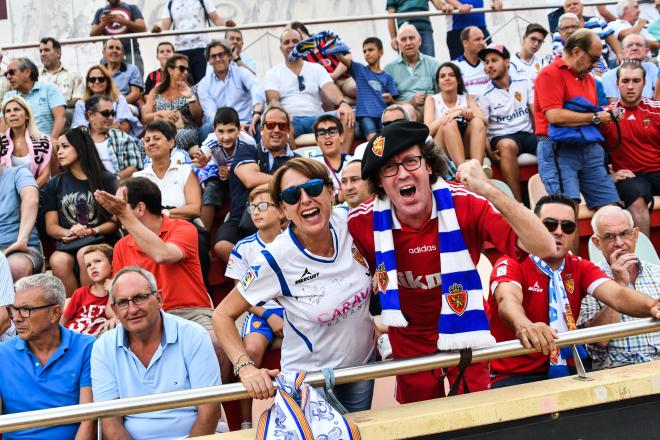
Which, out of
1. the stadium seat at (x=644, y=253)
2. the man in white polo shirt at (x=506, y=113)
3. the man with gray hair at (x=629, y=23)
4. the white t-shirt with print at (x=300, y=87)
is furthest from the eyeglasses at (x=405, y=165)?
the man with gray hair at (x=629, y=23)

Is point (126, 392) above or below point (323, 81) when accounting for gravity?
below

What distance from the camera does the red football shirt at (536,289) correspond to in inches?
156

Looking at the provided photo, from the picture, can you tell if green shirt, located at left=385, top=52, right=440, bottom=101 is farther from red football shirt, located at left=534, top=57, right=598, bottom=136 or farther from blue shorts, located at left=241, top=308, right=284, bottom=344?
blue shorts, located at left=241, top=308, right=284, bottom=344

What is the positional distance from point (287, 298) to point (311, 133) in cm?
526

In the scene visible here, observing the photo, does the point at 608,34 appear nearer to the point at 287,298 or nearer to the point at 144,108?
the point at 144,108

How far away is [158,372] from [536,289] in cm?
182

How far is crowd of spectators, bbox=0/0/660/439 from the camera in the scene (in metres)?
3.34

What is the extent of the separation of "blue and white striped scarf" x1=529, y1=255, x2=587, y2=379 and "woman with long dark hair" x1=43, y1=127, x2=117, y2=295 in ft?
11.6

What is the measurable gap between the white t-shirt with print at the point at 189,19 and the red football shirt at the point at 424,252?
785cm

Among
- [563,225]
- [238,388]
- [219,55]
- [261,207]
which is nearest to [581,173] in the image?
[563,225]

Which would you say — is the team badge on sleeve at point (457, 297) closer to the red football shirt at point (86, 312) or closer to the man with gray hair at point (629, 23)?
the red football shirt at point (86, 312)

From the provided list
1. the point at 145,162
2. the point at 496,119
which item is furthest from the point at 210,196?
the point at 496,119

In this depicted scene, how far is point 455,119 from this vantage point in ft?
25.9

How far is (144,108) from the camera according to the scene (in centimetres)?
941
